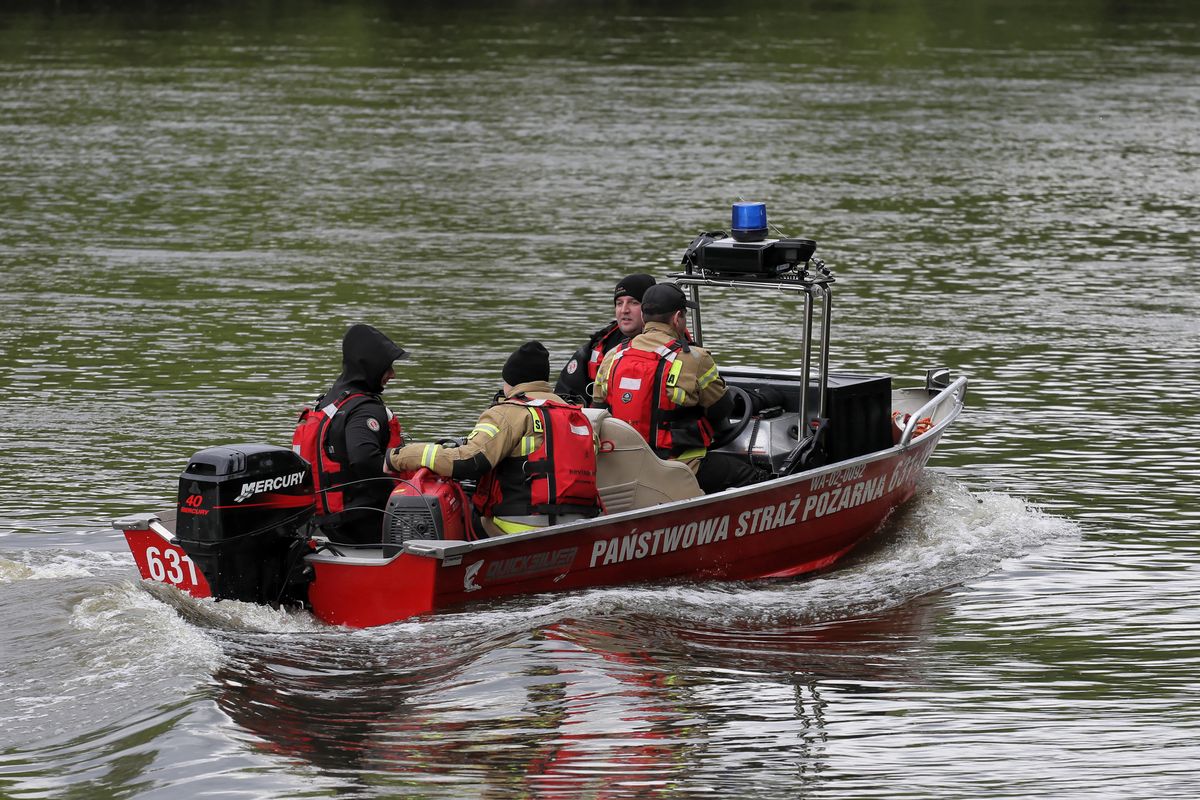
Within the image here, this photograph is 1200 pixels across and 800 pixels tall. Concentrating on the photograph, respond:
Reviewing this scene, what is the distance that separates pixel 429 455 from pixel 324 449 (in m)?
0.57

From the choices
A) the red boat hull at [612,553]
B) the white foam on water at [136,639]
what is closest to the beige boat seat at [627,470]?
the red boat hull at [612,553]

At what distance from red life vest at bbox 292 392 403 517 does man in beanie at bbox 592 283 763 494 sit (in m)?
1.40

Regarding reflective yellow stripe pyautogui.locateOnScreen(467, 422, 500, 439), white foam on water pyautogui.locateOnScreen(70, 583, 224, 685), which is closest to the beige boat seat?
reflective yellow stripe pyautogui.locateOnScreen(467, 422, 500, 439)

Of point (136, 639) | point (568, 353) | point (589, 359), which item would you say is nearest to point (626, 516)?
point (589, 359)

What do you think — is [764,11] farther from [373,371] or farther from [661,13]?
[373,371]

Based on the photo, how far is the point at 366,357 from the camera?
8.13 meters

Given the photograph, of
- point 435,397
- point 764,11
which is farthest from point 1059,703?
point 764,11

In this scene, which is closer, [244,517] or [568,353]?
[244,517]

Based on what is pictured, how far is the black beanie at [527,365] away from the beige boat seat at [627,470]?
0.50 m

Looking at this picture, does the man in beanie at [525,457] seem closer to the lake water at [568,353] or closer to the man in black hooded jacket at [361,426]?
the man in black hooded jacket at [361,426]

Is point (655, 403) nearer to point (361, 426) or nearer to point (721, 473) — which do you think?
point (721, 473)

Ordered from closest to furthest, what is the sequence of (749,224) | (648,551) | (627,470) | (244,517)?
(244,517) → (648,551) → (627,470) → (749,224)

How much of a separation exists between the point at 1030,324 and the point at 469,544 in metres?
9.79

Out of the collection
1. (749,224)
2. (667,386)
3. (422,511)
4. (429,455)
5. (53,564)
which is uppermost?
(749,224)
